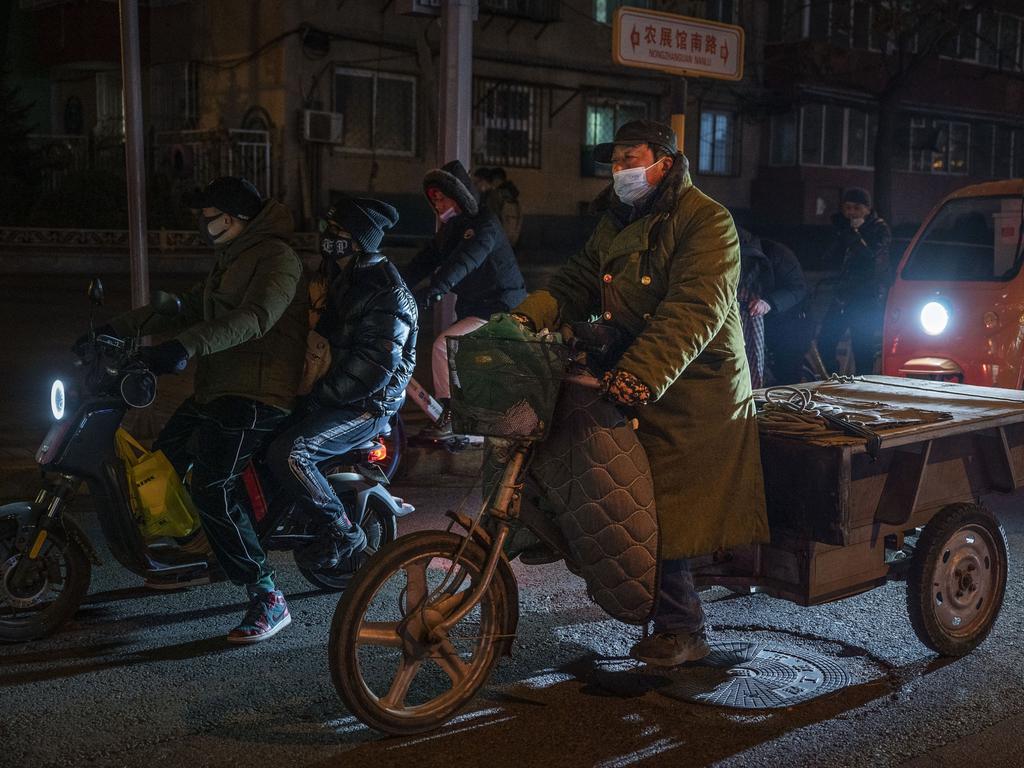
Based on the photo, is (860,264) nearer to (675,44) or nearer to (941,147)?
(675,44)

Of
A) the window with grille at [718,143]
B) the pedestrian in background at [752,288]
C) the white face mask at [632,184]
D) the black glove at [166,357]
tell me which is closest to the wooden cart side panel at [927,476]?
the white face mask at [632,184]

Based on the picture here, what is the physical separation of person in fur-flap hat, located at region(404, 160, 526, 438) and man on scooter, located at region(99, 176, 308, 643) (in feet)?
7.97

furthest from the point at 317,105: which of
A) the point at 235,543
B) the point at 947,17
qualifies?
the point at 235,543

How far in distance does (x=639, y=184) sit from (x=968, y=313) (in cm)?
525

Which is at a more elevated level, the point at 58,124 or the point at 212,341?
the point at 58,124

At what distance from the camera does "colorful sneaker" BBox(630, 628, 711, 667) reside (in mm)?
4551

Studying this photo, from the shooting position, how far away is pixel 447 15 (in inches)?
353

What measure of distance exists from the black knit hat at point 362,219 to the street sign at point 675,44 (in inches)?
118

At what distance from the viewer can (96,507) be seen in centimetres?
513

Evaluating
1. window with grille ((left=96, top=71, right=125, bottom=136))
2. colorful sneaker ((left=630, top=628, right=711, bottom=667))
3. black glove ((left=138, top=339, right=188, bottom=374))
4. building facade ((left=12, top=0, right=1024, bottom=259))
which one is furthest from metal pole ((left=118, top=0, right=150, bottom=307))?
window with grille ((left=96, top=71, right=125, bottom=136))

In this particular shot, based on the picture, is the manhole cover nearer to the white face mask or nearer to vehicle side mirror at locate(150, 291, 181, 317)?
the white face mask

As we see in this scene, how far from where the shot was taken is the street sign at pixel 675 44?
8055 mm

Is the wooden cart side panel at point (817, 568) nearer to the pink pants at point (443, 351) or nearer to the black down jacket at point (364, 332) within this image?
the black down jacket at point (364, 332)

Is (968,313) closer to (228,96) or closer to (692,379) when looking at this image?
(692,379)
